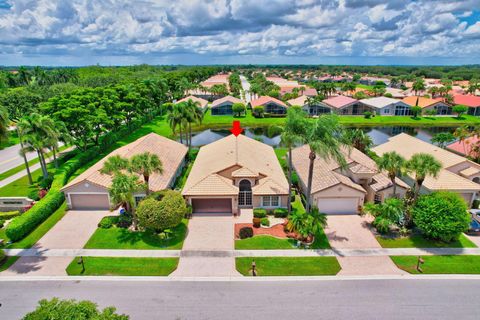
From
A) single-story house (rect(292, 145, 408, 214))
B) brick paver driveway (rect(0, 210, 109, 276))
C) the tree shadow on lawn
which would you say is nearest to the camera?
brick paver driveway (rect(0, 210, 109, 276))

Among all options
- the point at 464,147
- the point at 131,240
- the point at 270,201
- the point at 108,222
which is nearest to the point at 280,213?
the point at 270,201

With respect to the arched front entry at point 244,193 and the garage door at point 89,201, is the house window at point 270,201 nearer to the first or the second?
the arched front entry at point 244,193

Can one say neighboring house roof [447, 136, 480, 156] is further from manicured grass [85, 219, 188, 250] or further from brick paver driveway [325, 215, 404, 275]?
manicured grass [85, 219, 188, 250]

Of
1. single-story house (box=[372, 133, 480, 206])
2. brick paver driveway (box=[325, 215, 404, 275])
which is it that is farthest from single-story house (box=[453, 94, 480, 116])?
brick paver driveway (box=[325, 215, 404, 275])

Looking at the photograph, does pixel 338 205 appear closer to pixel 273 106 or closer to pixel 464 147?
pixel 464 147

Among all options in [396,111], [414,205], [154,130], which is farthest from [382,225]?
[396,111]

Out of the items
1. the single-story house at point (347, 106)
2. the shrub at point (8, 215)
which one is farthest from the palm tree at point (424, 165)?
the single-story house at point (347, 106)
